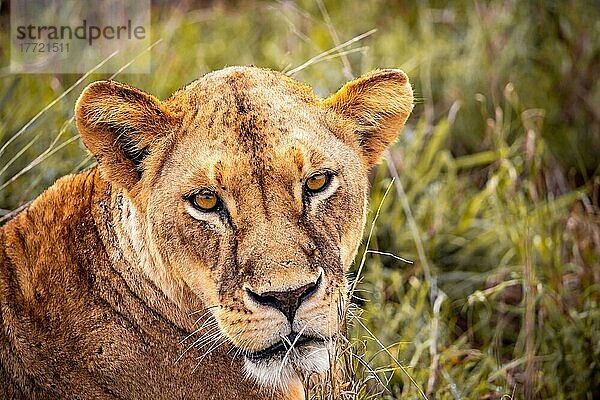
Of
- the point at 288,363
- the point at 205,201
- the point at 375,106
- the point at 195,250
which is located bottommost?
the point at 288,363

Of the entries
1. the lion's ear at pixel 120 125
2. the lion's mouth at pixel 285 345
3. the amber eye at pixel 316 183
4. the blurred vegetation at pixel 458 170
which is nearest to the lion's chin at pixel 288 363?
the lion's mouth at pixel 285 345

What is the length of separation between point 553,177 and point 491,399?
99.2 inches

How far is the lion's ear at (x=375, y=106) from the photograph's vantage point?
3475 mm

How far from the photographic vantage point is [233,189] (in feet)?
10.1

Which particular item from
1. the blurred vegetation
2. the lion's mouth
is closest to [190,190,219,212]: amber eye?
the lion's mouth

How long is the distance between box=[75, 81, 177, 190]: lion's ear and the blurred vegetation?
2.13 ft

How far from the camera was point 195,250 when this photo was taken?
10.5 ft

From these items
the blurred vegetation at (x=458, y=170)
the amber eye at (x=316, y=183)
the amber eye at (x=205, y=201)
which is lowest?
the blurred vegetation at (x=458, y=170)

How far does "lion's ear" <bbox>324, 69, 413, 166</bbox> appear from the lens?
3475mm

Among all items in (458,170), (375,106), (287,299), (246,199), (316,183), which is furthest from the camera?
(458,170)

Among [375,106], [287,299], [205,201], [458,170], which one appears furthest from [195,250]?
[458,170]

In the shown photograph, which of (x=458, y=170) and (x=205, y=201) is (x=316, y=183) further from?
(x=458, y=170)

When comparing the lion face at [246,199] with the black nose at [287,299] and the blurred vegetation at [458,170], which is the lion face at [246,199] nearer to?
the black nose at [287,299]

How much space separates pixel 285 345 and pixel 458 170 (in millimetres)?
4057
